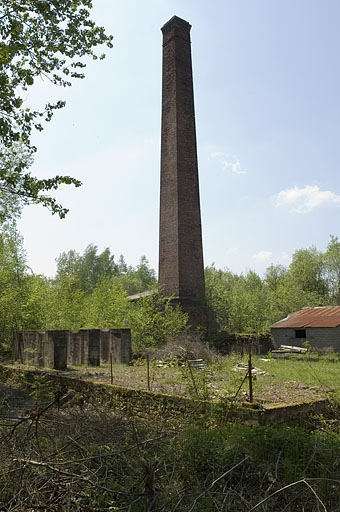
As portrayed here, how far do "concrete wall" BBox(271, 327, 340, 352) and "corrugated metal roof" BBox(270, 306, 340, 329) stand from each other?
0.29 metres

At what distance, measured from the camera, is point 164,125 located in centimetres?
2433

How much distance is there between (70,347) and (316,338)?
1455 cm

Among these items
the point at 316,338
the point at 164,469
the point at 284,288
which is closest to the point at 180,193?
the point at 316,338

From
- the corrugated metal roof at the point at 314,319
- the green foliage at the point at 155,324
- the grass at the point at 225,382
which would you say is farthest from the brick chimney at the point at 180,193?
the grass at the point at 225,382

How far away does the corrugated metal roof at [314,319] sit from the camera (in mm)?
24769

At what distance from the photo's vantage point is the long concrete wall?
15289mm

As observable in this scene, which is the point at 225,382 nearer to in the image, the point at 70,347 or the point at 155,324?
the point at 70,347

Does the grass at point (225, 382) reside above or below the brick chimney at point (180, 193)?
below

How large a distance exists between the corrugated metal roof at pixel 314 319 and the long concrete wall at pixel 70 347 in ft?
41.3

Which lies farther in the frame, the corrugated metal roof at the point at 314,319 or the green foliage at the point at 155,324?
the corrugated metal roof at the point at 314,319

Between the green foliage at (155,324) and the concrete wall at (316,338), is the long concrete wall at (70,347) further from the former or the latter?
the concrete wall at (316,338)

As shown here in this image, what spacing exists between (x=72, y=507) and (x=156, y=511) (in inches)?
28.2

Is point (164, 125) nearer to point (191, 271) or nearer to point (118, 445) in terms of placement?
point (191, 271)

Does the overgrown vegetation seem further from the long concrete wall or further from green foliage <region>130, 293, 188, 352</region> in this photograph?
green foliage <region>130, 293, 188, 352</region>
